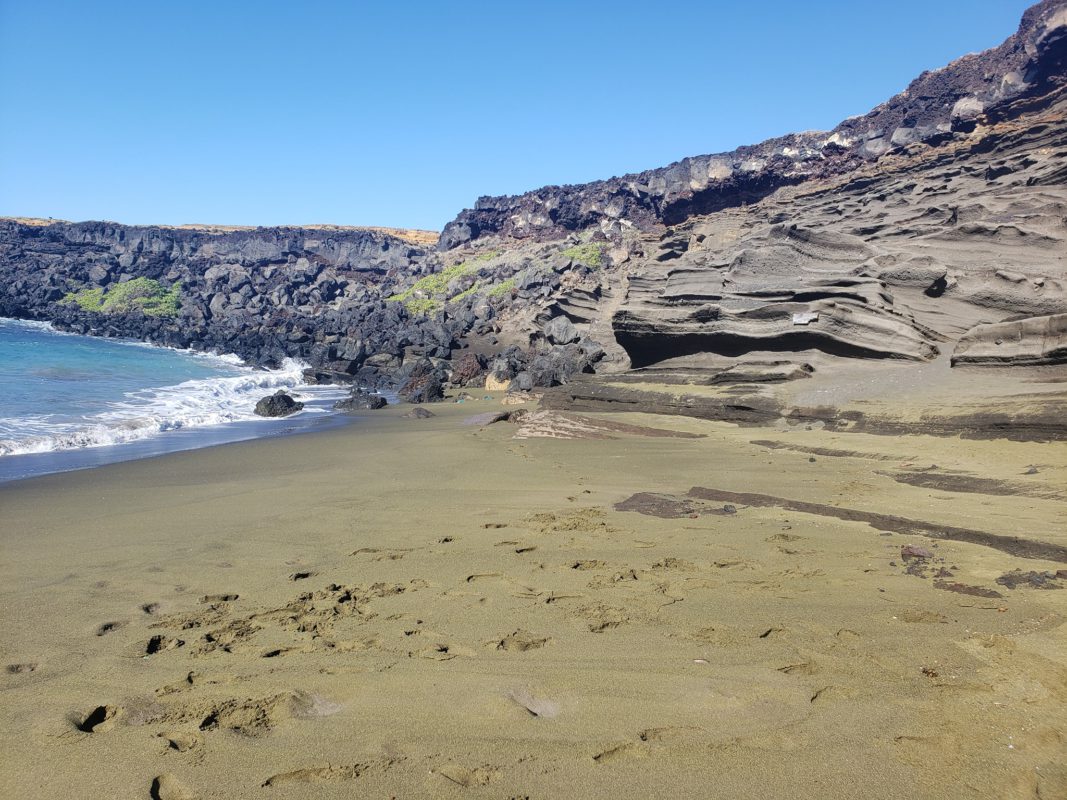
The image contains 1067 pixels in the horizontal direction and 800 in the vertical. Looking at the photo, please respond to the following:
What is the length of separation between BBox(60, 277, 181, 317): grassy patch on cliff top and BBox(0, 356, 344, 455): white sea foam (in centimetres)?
4506

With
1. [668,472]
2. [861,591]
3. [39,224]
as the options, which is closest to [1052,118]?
[668,472]

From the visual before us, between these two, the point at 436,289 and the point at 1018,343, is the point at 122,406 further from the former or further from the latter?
the point at 436,289

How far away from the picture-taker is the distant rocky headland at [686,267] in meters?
14.0

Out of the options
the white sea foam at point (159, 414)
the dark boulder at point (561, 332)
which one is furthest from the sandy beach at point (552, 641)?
the dark boulder at point (561, 332)

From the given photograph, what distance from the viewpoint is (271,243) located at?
292 feet

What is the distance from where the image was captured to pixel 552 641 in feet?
11.4

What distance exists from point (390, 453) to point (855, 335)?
28.9 ft

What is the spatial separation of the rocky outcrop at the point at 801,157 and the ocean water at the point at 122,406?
42228 millimetres

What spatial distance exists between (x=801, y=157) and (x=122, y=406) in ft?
185

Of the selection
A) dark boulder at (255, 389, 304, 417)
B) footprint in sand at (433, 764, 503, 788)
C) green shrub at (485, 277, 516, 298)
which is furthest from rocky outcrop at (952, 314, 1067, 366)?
green shrub at (485, 277, 516, 298)

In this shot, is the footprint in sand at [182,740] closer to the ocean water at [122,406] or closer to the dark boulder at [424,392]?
the ocean water at [122,406]

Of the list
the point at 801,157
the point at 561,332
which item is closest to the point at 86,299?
the point at 561,332

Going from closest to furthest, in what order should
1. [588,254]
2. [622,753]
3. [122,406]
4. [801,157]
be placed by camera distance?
1. [622,753]
2. [122,406]
3. [588,254]
4. [801,157]

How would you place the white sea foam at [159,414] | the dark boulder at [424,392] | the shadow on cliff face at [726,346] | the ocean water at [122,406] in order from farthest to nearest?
the dark boulder at [424,392] → the shadow on cliff face at [726,346] → the white sea foam at [159,414] → the ocean water at [122,406]
